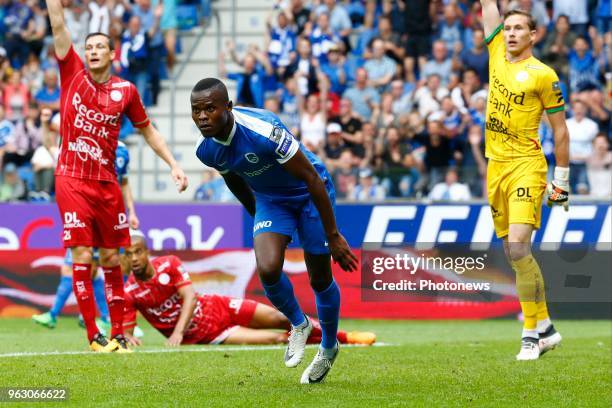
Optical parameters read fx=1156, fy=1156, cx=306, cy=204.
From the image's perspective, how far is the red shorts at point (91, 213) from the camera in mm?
11242

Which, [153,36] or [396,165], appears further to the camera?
[153,36]

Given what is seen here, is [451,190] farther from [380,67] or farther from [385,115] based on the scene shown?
[380,67]

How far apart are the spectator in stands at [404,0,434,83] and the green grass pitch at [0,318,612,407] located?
962 cm

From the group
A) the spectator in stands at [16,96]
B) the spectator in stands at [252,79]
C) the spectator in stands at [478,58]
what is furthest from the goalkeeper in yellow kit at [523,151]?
the spectator in stands at [16,96]

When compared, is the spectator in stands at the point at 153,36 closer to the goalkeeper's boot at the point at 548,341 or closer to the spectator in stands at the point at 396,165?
the spectator in stands at the point at 396,165

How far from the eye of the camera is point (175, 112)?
23438 mm

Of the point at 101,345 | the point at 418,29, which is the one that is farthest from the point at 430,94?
the point at 101,345

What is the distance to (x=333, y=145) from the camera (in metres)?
19.5

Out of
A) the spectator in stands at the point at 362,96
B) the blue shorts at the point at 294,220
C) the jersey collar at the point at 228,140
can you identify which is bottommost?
the spectator in stands at the point at 362,96

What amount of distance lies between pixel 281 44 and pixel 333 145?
3629 millimetres

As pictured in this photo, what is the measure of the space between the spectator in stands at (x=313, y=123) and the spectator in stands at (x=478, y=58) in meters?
2.76

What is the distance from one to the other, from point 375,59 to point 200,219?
552cm

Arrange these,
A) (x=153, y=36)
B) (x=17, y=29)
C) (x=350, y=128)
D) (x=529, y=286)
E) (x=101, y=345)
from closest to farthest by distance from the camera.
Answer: (x=529, y=286), (x=101, y=345), (x=350, y=128), (x=153, y=36), (x=17, y=29)

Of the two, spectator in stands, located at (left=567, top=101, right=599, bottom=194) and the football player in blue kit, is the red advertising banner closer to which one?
spectator in stands, located at (left=567, top=101, right=599, bottom=194)
